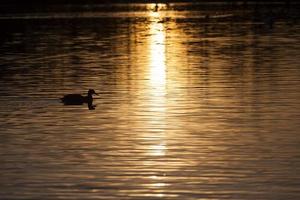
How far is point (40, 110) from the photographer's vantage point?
993 inches

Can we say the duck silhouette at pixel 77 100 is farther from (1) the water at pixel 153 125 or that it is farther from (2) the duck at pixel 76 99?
(1) the water at pixel 153 125

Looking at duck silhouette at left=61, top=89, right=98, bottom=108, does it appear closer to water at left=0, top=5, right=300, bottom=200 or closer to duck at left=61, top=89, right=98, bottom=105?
duck at left=61, top=89, right=98, bottom=105

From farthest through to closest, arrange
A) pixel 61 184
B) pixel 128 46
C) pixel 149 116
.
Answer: pixel 128 46 < pixel 149 116 < pixel 61 184

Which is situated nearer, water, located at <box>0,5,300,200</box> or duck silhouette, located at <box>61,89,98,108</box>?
water, located at <box>0,5,300,200</box>

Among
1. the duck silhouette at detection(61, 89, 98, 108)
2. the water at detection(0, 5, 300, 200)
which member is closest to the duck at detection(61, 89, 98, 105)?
the duck silhouette at detection(61, 89, 98, 108)

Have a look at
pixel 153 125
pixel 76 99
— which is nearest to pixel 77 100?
pixel 76 99

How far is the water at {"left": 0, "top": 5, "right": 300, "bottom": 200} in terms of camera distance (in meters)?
16.2

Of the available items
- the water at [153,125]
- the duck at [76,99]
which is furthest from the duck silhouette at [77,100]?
the water at [153,125]

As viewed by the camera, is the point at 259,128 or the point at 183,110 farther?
the point at 183,110

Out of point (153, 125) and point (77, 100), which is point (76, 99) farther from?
point (153, 125)

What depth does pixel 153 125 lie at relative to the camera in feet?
73.2

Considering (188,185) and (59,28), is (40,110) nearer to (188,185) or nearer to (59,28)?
(188,185)

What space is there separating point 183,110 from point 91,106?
252 centimetres

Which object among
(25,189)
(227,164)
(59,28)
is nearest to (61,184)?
(25,189)
